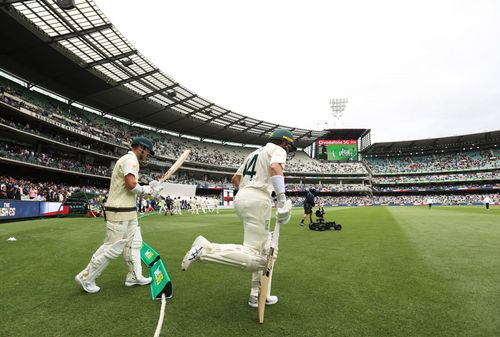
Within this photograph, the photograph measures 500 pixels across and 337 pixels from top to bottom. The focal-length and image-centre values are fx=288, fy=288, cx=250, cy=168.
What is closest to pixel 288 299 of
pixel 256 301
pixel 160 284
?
pixel 256 301

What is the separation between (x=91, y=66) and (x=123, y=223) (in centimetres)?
3201

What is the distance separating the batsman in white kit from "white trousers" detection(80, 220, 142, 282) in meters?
1.48

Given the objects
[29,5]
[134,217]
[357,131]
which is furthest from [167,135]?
[134,217]

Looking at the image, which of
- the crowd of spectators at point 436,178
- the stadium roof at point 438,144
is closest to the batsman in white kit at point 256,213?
the crowd of spectators at point 436,178

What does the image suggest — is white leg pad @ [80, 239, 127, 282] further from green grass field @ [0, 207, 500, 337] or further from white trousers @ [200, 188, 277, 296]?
white trousers @ [200, 188, 277, 296]

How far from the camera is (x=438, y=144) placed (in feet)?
241

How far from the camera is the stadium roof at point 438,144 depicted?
66975 mm

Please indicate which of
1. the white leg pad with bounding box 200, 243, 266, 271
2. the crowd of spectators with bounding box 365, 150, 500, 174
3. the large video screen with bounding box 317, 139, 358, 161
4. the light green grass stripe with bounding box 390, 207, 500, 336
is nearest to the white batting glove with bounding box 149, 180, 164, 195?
the white leg pad with bounding box 200, 243, 266, 271

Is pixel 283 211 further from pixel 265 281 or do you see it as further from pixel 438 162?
pixel 438 162

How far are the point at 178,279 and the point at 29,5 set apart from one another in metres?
27.0

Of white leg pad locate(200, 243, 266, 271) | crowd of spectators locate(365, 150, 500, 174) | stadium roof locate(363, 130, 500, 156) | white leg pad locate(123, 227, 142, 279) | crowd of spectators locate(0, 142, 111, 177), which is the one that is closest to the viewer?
white leg pad locate(200, 243, 266, 271)

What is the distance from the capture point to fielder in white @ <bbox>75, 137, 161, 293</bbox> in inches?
160

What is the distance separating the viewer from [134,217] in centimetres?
446

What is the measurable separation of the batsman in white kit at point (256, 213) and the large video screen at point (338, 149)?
257 ft
